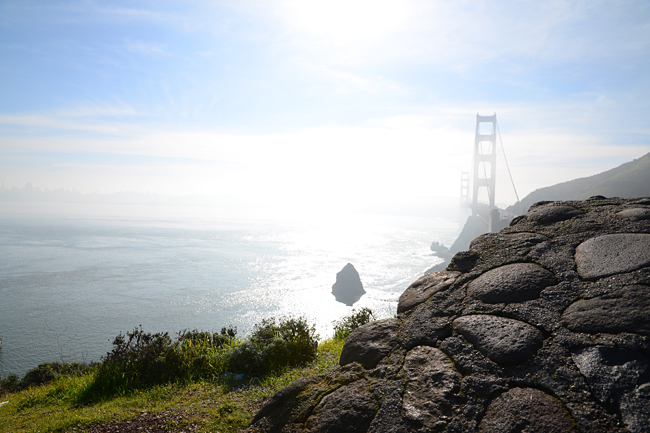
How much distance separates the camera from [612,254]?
2770 millimetres

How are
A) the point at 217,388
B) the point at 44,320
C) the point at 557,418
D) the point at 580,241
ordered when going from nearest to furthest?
the point at 557,418
the point at 580,241
the point at 217,388
the point at 44,320

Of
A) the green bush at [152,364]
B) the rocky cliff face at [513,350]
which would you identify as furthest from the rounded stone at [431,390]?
the green bush at [152,364]

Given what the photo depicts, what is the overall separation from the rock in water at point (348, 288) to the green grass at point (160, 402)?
185ft

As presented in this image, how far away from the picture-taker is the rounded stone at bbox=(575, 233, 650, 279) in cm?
259

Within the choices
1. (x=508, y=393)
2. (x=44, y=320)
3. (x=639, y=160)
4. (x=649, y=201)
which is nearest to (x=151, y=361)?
(x=508, y=393)

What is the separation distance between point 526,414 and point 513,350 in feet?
1.41

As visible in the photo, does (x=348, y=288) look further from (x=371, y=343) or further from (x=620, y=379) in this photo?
(x=620, y=379)

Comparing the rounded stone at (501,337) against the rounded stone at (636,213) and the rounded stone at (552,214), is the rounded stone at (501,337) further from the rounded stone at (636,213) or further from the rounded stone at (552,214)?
the rounded stone at (636,213)

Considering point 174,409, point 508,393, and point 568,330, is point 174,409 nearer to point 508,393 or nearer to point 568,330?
point 508,393

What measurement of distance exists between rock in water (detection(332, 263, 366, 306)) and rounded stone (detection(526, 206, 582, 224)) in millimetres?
58010

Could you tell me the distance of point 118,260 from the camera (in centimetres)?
9369

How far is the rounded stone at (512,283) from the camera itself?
105 inches

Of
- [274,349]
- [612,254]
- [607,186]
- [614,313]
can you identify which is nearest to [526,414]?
[614,313]

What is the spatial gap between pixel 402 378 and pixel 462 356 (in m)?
0.44
